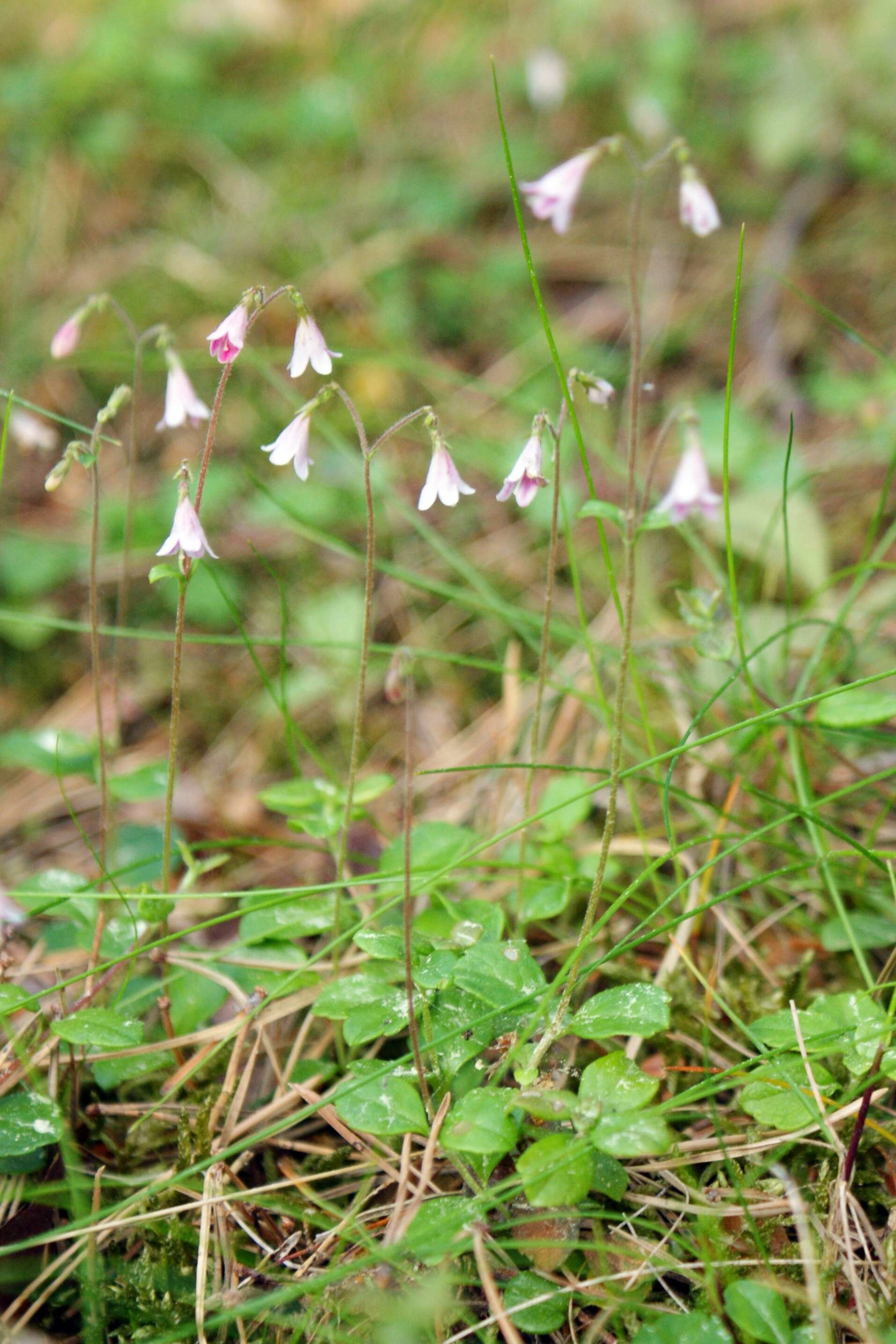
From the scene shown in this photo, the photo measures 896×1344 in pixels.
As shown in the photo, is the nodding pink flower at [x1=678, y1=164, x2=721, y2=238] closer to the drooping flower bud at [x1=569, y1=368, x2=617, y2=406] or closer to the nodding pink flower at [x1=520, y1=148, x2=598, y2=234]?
the nodding pink flower at [x1=520, y1=148, x2=598, y2=234]

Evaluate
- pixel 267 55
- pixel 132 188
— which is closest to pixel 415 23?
pixel 267 55

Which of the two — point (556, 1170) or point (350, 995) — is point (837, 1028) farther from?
point (350, 995)

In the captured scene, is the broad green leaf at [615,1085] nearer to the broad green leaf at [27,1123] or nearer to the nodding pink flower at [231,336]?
the broad green leaf at [27,1123]

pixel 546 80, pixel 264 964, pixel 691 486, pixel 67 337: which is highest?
pixel 546 80

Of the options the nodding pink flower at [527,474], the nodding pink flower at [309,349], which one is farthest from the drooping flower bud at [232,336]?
the nodding pink flower at [527,474]

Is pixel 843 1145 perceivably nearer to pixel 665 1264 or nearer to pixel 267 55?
pixel 665 1264

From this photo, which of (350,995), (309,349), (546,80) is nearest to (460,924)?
(350,995)
